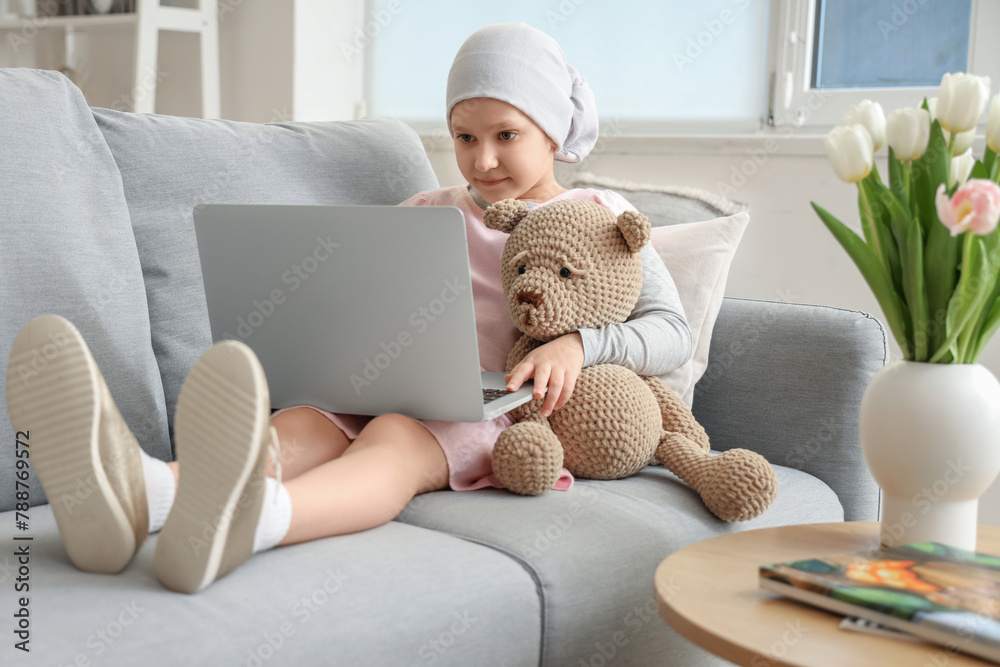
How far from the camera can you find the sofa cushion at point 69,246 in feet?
3.44

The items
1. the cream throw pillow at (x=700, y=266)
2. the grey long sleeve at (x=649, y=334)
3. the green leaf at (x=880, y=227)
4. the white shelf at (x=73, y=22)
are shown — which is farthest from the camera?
the white shelf at (x=73, y=22)

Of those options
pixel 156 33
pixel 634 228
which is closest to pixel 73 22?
pixel 156 33

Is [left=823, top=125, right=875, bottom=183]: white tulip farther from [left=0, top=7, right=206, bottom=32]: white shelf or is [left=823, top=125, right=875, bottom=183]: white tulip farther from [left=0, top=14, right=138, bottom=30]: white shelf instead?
[left=0, top=14, right=138, bottom=30]: white shelf

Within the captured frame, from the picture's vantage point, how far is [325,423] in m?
1.11

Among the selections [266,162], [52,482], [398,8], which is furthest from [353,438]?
[398,8]

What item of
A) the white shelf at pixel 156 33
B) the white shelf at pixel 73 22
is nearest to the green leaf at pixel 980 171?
the white shelf at pixel 156 33

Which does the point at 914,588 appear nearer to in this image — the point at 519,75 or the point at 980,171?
the point at 980,171

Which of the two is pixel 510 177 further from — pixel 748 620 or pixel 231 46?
pixel 231 46

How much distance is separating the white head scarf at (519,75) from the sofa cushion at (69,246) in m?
0.48

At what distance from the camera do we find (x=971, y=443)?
2.69 ft

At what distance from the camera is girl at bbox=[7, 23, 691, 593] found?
2.40 ft

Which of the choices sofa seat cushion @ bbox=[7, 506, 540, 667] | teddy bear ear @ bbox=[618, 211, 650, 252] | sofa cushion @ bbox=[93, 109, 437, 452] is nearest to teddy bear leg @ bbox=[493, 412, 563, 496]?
sofa seat cushion @ bbox=[7, 506, 540, 667]

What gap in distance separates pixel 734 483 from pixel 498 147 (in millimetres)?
558

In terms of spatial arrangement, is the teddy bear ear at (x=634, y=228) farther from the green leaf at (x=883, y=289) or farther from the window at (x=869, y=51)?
the window at (x=869, y=51)
